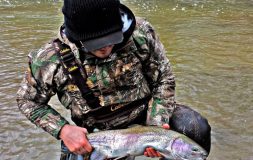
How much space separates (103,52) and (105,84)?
338 millimetres

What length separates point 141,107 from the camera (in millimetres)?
3527

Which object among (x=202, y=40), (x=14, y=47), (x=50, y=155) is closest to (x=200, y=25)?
(x=202, y=40)

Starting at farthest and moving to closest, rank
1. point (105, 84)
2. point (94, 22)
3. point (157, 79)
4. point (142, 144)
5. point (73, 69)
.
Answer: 1. point (157, 79)
2. point (105, 84)
3. point (73, 69)
4. point (142, 144)
5. point (94, 22)

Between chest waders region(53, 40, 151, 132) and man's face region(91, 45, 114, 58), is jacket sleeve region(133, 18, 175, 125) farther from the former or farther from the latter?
man's face region(91, 45, 114, 58)

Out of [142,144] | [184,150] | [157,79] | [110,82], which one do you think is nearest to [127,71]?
[110,82]

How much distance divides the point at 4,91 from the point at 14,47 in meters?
2.53

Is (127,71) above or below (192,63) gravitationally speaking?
above

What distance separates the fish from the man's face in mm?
547

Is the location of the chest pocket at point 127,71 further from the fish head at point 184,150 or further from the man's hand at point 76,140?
the fish head at point 184,150

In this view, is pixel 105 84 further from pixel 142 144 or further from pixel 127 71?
pixel 142 144

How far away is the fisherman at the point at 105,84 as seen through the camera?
3.06m

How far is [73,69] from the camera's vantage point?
3.15 metres

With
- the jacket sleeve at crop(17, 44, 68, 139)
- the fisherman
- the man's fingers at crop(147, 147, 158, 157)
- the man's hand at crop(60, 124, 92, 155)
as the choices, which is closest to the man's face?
the fisherman

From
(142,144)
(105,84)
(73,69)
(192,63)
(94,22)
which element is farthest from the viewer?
(192,63)
